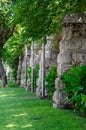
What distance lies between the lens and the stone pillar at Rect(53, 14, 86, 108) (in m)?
11.5

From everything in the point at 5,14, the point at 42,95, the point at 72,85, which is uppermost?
the point at 5,14

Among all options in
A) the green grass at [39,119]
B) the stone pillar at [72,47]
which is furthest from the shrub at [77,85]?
the stone pillar at [72,47]

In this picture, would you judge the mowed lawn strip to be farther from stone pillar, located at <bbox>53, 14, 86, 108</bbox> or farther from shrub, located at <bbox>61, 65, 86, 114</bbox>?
stone pillar, located at <bbox>53, 14, 86, 108</bbox>

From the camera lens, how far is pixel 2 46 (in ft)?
95.6

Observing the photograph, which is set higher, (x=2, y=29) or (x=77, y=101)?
(x=2, y=29)

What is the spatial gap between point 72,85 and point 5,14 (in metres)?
17.2

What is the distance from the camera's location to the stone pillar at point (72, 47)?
11.5 meters

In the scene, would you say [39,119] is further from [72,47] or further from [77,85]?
[72,47]

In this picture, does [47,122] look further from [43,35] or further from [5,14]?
[5,14]

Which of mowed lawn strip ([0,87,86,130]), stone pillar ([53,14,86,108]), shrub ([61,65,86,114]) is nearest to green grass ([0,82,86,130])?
mowed lawn strip ([0,87,86,130])

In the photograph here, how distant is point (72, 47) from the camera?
11578 mm

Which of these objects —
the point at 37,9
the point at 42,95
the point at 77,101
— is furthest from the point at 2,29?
the point at 77,101

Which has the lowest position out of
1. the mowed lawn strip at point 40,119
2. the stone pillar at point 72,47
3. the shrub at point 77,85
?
the mowed lawn strip at point 40,119

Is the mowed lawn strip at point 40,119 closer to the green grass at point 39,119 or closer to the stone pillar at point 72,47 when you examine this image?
the green grass at point 39,119
